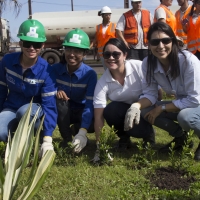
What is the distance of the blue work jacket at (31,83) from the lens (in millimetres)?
3662

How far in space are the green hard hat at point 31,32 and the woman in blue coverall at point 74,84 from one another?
0.26m

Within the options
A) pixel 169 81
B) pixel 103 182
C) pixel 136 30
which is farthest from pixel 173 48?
pixel 136 30

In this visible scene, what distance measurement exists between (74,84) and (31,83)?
1.59 ft

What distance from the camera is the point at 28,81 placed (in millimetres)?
3666

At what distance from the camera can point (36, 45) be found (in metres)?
3.57

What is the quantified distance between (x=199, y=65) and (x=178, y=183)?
3.61 feet

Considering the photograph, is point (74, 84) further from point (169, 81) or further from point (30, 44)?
A: point (169, 81)

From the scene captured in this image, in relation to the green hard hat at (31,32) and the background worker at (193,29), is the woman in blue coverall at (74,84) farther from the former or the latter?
the background worker at (193,29)

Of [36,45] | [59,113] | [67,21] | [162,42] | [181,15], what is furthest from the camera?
[67,21]

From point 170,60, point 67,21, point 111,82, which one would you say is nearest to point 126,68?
point 111,82

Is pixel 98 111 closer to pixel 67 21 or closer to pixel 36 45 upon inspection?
pixel 36 45

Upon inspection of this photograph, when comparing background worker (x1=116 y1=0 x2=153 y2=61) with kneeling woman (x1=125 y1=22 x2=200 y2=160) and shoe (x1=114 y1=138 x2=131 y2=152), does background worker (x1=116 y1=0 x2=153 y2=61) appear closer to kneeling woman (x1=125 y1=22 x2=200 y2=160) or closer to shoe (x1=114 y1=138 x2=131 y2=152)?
shoe (x1=114 y1=138 x2=131 y2=152)

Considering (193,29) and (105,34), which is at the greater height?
(193,29)

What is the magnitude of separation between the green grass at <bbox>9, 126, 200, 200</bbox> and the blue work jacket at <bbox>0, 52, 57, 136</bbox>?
52 centimetres
